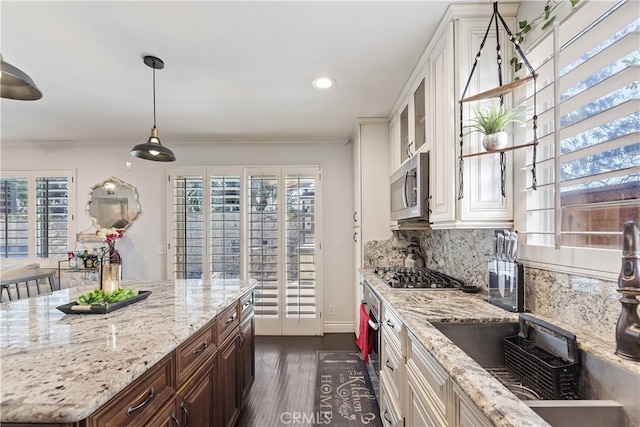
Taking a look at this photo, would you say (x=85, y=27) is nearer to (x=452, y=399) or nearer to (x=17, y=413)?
(x=17, y=413)

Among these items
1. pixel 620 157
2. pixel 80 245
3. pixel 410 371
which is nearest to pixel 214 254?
pixel 80 245

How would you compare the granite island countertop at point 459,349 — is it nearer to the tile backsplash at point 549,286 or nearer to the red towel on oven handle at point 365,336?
the tile backsplash at point 549,286

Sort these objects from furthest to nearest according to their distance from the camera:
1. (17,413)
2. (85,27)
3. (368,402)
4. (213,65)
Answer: (368,402) < (213,65) < (85,27) < (17,413)

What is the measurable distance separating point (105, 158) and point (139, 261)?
1545 mm

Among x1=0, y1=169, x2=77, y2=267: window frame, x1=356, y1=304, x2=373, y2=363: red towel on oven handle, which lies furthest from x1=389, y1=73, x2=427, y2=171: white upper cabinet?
x1=0, y1=169, x2=77, y2=267: window frame

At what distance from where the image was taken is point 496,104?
→ 1.53 metres

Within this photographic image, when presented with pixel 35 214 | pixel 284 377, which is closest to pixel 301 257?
pixel 284 377

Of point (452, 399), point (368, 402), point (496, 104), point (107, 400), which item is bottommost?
point (368, 402)

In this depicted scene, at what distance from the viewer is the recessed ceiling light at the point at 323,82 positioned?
7.36 ft

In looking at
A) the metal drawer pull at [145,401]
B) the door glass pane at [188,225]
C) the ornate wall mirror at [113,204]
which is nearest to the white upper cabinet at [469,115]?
the metal drawer pull at [145,401]

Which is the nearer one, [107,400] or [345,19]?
[107,400]

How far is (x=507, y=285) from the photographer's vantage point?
142 cm

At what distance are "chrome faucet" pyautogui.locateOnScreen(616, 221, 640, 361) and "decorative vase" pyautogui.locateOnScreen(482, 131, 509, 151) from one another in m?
0.61

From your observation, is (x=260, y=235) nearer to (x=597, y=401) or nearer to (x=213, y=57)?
(x=213, y=57)
